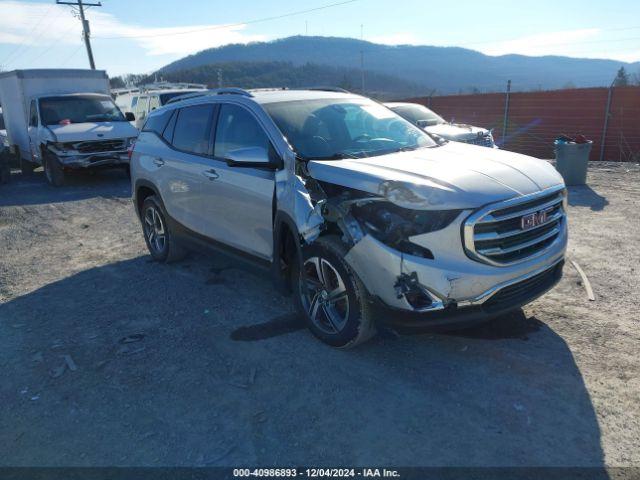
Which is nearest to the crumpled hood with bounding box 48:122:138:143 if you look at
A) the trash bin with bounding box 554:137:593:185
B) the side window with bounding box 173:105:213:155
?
the side window with bounding box 173:105:213:155

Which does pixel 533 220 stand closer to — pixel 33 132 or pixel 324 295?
pixel 324 295

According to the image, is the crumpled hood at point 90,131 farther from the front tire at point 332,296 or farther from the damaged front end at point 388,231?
the damaged front end at point 388,231

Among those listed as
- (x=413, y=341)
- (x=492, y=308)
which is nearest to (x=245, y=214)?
(x=413, y=341)

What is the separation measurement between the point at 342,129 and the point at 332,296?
1.55m

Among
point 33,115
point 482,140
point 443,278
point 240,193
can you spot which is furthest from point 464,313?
point 33,115

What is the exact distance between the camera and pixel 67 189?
12.1m

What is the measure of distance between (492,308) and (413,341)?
2.84 feet

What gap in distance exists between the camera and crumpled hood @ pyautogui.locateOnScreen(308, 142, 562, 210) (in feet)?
10.7

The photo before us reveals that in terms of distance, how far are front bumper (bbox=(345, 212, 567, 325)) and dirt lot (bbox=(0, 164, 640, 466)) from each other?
21.1 inches

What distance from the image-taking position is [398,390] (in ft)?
11.1

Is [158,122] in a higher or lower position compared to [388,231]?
higher

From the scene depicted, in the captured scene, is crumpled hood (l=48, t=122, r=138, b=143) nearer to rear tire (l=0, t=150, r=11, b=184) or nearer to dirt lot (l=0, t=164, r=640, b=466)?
rear tire (l=0, t=150, r=11, b=184)

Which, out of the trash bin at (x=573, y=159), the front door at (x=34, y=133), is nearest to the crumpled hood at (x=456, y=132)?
the trash bin at (x=573, y=159)

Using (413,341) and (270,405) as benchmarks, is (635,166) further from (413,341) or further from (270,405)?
(270,405)
